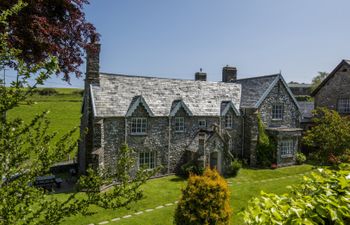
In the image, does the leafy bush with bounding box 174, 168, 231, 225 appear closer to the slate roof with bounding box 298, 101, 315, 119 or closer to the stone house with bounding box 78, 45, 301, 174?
the stone house with bounding box 78, 45, 301, 174

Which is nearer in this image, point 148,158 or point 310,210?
point 310,210

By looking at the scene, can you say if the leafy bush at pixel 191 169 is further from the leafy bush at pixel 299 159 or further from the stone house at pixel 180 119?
the leafy bush at pixel 299 159

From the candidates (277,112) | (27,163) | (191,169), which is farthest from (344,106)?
(27,163)

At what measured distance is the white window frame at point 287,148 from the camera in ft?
95.3

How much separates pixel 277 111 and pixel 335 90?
10.5 metres

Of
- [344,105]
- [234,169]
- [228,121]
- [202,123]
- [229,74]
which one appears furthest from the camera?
[229,74]

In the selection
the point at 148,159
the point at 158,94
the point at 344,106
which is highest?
the point at 158,94

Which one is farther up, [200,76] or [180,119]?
[200,76]

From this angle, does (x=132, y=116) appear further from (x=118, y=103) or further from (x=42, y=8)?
(x=42, y=8)

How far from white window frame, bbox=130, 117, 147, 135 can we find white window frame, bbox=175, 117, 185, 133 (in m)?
3.31

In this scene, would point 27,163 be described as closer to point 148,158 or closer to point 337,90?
point 148,158

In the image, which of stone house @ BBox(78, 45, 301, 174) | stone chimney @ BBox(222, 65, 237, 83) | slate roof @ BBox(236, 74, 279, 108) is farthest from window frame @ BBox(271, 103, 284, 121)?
stone chimney @ BBox(222, 65, 237, 83)

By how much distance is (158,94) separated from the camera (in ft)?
83.5

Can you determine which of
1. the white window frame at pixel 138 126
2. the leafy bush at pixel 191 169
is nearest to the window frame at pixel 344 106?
the leafy bush at pixel 191 169
